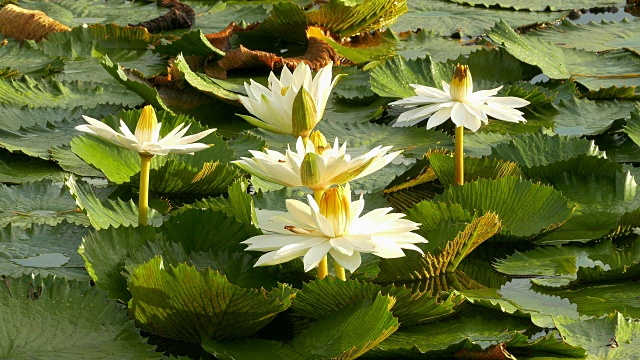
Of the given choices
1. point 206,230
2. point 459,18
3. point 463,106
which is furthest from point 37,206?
point 459,18

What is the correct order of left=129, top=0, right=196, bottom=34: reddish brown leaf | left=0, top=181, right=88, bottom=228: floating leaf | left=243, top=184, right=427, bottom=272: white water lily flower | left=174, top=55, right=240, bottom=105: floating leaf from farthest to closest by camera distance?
left=129, top=0, right=196, bottom=34: reddish brown leaf, left=174, top=55, right=240, bottom=105: floating leaf, left=0, top=181, right=88, bottom=228: floating leaf, left=243, top=184, right=427, bottom=272: white water lily flower

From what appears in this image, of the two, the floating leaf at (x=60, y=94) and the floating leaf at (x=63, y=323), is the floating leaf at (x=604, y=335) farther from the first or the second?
the floating leaf at (x=60, y=94)

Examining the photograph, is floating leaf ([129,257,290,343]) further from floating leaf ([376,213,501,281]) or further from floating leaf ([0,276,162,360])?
floating leaf ([376,213,501,281])

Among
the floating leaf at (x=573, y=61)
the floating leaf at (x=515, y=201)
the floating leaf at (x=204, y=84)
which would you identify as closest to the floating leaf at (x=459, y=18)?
the floating leaf at (x=573, y=61)

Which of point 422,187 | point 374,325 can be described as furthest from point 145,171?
point 422,187

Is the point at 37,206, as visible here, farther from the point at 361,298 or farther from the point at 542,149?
the point at 542,149

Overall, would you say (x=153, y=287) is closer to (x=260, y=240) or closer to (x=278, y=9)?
(x=260, y=240)

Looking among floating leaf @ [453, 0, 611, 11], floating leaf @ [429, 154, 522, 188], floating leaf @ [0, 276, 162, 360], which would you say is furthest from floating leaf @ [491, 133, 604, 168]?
floating leaf @ [453, 0, 611, 11]
